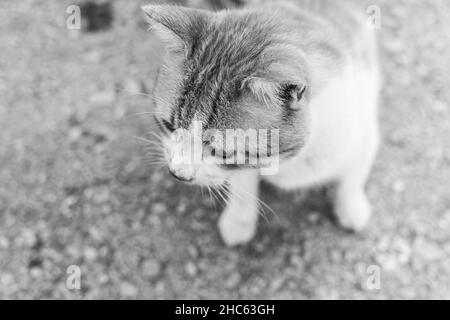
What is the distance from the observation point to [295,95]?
3.78 ft

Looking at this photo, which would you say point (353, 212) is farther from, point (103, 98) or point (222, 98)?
point (103, 98)

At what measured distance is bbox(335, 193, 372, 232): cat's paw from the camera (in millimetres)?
1946

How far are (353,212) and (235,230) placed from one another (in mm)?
481

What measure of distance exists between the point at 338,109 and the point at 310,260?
0.70 m

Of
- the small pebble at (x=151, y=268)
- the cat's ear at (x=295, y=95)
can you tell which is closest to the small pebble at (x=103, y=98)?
the small pebble at (x=151, y=268)

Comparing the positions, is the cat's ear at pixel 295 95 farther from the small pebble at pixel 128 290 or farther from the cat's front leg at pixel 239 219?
the small pebble at pixel 128 290

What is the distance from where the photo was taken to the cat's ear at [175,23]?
4.20 ft

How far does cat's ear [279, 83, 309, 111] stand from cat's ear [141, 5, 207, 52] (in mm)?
333

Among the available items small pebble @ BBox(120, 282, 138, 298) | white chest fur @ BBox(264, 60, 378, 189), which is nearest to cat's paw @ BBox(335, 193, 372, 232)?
white chest fur @ BBox(264, 60, 378, 189)

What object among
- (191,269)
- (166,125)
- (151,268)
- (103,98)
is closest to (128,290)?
(151,268)

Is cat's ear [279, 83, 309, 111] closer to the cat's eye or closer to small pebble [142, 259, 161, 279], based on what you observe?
the cat's eye

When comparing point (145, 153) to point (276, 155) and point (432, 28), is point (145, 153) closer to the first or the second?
point (276, 155)

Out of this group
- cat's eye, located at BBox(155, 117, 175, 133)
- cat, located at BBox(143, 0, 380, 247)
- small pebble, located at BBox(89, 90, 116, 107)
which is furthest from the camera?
small pebble, located at BBox(89, 90, 116, 107)
